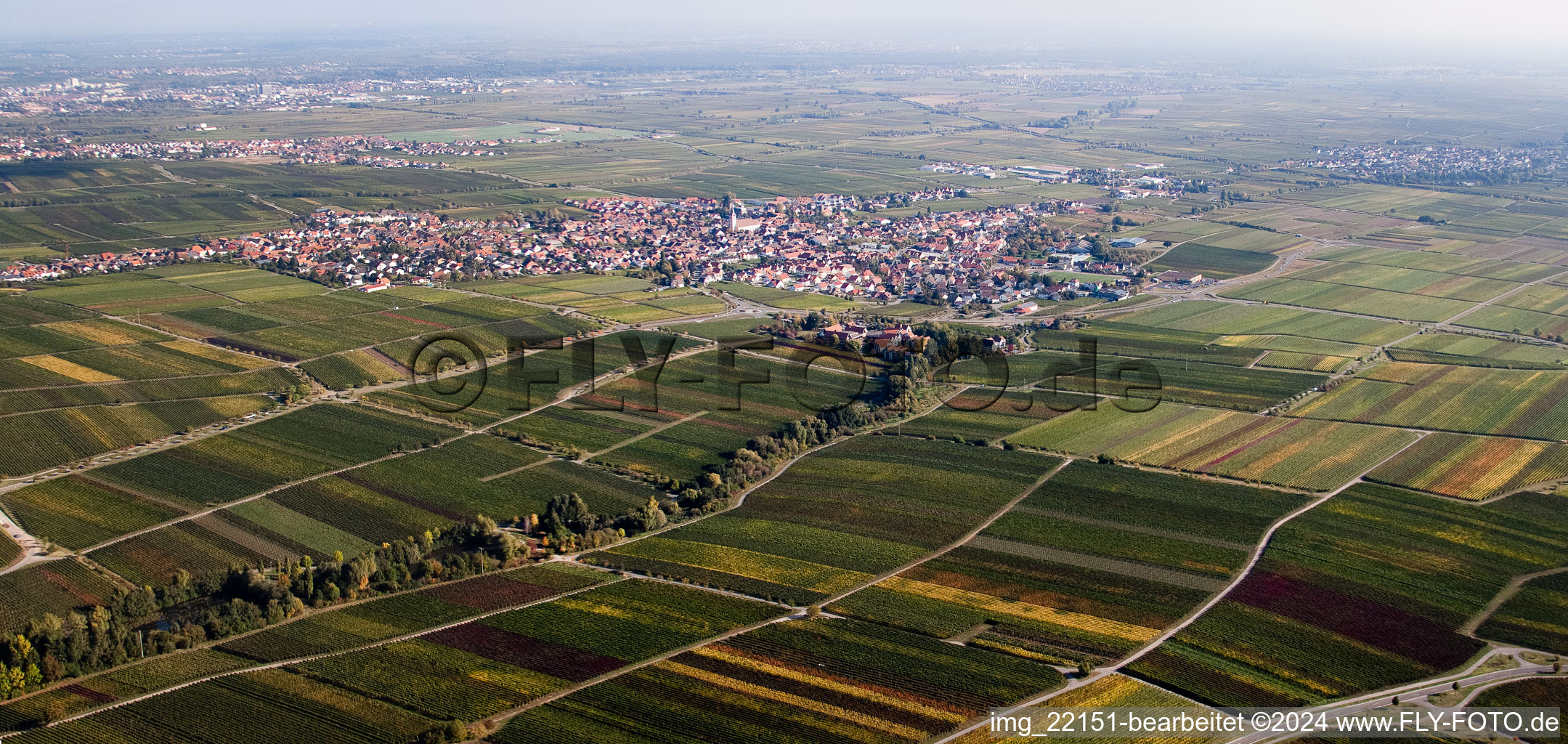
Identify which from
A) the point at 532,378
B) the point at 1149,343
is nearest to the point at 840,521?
the point at 532,378

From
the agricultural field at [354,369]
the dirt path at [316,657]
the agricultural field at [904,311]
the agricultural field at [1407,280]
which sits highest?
the agricultural field at [1407,280]

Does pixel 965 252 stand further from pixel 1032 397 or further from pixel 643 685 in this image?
pixel 643 685

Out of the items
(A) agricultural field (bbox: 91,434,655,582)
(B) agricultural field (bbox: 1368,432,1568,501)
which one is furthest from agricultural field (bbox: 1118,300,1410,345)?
(A) agricultural field (bbox: 91,434,655,582)

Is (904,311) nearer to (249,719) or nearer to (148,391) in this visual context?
(148,391)

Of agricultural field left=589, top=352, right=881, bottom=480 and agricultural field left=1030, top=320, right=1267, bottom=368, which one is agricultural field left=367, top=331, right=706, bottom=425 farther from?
agricultural field left=1030, top=320, right=1267, bottom=368

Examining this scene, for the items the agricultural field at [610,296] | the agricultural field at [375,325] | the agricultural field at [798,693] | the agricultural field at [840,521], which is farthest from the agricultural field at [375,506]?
the agricultural field at [610,296]

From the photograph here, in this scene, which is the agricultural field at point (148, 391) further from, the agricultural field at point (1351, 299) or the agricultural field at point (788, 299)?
the agricultural field at point (1351, 299)
